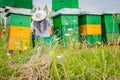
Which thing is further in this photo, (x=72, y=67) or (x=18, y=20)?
(x=18, y=20)

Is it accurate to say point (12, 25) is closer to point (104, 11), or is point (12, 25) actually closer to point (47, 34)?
point (47, 34)

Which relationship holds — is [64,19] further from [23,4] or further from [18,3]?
[18,3]

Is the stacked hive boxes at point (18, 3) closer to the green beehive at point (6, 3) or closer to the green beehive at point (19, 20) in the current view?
the green beehive at point (6, 3)

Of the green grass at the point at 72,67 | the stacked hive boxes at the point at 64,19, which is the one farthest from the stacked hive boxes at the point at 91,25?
the green grass at the point at 72,67

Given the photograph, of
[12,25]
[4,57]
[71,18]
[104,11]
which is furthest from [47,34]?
[4,57]

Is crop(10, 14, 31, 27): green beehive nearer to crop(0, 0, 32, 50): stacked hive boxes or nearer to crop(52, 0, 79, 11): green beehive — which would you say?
crop(0, 0, 32, 50): stacked hive boxes

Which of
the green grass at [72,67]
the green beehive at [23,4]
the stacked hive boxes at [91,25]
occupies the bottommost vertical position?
the green grass at [72,67]

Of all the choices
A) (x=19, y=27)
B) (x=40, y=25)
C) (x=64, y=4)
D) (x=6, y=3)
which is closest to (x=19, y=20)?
(x=19, y=27)

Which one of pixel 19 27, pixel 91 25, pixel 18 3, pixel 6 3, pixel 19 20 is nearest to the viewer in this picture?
pixel 19 27

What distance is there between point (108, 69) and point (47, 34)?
3.86 metres

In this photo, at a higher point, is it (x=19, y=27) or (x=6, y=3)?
(x=6, y=3)

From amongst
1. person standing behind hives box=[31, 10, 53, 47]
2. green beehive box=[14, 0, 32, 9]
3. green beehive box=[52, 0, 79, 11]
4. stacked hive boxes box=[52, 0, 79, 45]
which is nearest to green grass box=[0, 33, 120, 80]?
person standing behind hives box=[31, 10, 53, 47]

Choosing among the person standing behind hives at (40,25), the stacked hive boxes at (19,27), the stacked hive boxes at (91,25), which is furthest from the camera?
the stacked hive boxes at (91,25)

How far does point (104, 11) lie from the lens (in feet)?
22.7
